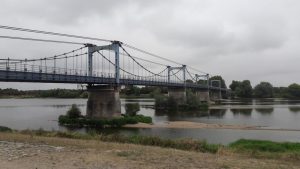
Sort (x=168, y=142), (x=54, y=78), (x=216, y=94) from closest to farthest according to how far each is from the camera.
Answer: (x=168, y=142) → (x=54, y=78) → (x=216, y=94)

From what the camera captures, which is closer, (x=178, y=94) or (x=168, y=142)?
(x=168, y=142)

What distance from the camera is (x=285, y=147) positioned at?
2727 centimetres

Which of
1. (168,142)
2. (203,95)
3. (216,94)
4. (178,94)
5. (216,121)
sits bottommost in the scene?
(216,121)

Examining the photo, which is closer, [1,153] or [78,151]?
[1,153]

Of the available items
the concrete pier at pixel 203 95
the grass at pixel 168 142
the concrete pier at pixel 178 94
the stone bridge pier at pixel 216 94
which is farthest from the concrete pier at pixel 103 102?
the stone bridge pier at pixel 216 94

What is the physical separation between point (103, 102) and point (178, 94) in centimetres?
5279

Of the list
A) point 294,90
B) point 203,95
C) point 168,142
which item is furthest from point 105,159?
point 294,90

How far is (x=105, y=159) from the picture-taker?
14469 millimetres

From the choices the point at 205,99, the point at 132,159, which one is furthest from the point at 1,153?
the point at 205,99

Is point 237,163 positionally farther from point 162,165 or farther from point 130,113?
point 130,113

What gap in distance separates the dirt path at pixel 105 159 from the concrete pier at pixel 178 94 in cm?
9531

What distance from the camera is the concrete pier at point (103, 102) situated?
67562mm

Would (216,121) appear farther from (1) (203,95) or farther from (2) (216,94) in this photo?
(2) (216,94)

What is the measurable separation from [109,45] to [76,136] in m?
52.7
